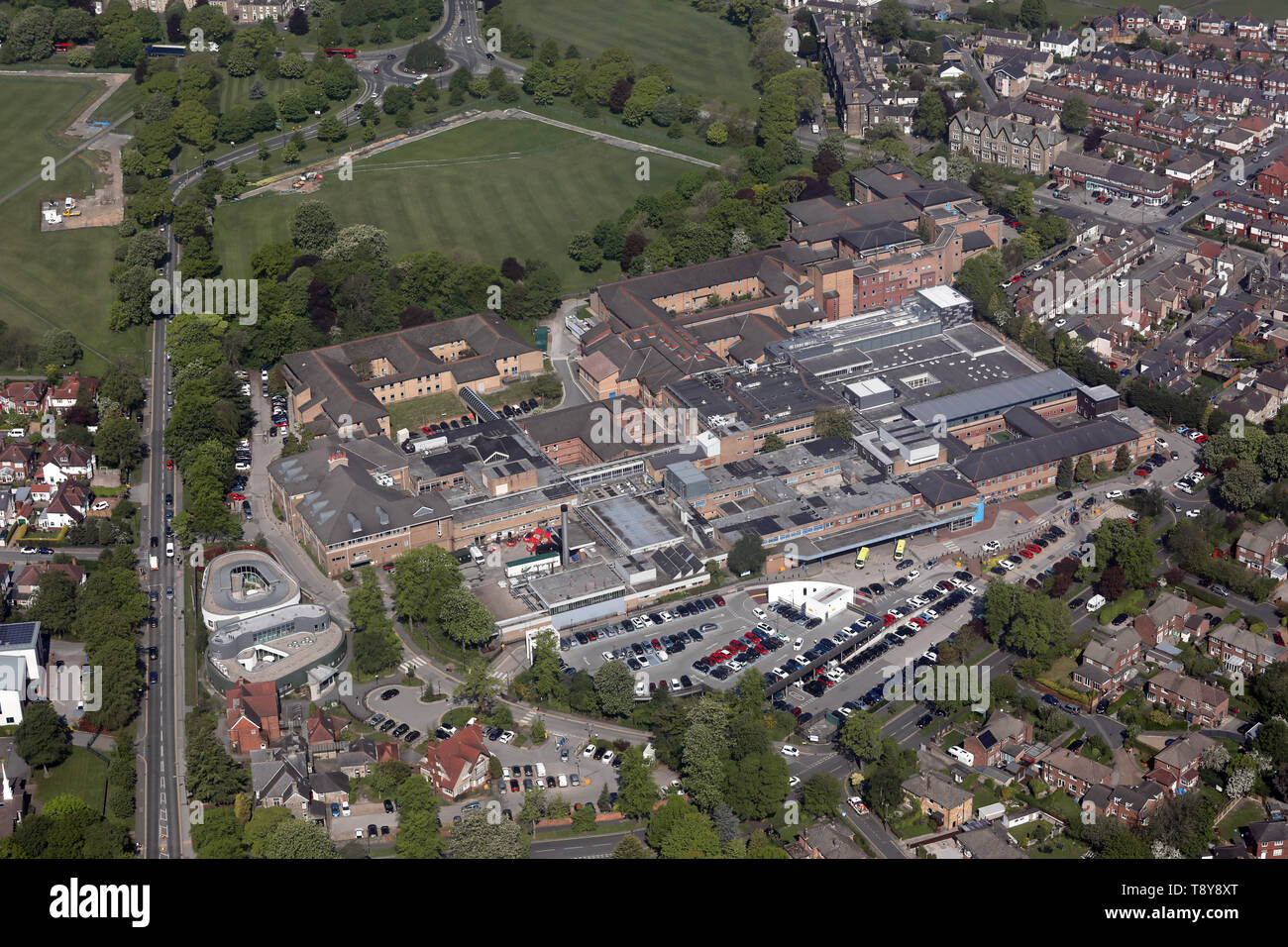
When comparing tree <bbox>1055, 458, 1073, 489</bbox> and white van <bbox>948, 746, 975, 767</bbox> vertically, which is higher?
tree <bbox>1055, 458, 1073, 489</bbox>

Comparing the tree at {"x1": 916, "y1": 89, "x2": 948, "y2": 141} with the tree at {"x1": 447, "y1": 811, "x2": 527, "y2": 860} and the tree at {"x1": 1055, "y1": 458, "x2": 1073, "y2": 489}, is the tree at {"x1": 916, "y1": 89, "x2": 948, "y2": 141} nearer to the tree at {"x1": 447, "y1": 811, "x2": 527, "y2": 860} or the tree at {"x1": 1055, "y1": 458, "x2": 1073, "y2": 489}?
the tree at {"x1": 1055, "y1": 458, "x2": 1073, "y2": 489}

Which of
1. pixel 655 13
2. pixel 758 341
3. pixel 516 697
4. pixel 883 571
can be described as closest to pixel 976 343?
pixel 758 341

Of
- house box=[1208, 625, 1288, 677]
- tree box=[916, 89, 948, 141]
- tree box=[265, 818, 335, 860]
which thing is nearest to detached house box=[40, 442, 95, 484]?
tree box=[265, 818, 335, 860]

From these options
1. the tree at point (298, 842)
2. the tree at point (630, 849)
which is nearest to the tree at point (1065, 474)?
the tree at point (630, 849)

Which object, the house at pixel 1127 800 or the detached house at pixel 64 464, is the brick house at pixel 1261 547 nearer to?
the house at pixel 1127 800

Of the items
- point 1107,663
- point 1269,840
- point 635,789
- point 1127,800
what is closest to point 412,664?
point 635,789
